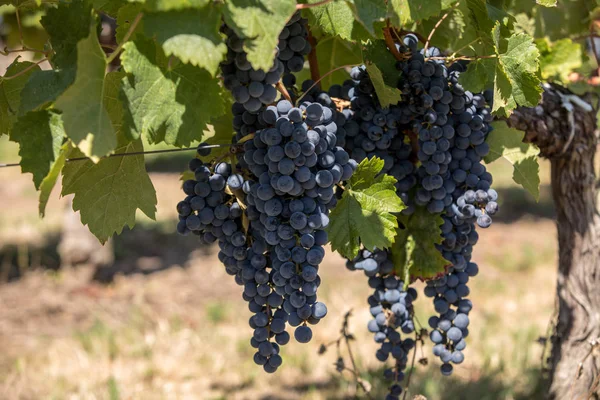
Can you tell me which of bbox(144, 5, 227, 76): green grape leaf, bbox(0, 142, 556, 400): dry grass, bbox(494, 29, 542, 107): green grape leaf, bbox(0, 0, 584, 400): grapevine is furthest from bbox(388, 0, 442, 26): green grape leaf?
bbox(0, 142, 556, 400): dry grass

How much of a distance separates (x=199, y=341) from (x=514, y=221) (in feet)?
16.1

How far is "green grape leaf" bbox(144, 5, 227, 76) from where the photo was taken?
915mm

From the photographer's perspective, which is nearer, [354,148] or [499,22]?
[499,22]

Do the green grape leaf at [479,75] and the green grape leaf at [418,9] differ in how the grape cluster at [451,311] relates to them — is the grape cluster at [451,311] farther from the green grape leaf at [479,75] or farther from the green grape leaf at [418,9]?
the green grape leaf at [418,9]

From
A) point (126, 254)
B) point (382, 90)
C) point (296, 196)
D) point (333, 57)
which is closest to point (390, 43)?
point (382, 90)

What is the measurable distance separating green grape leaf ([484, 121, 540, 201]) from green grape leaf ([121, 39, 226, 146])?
0.80 m

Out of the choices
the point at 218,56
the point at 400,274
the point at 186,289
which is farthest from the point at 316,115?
the point at 186,289

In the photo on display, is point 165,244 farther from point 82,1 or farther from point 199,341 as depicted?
point 82,1

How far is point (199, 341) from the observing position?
12.7 ft

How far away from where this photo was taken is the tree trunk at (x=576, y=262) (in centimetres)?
197

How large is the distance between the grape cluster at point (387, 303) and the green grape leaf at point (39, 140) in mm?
808

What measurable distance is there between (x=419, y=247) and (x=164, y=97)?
2.54 feet

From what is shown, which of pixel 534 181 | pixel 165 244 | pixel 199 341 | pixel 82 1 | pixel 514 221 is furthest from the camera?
pixel 514 221

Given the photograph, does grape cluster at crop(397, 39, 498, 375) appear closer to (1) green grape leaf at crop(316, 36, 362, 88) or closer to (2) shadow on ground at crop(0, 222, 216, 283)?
(1) green grape leaf at crop(316, 36, 362, 88)
